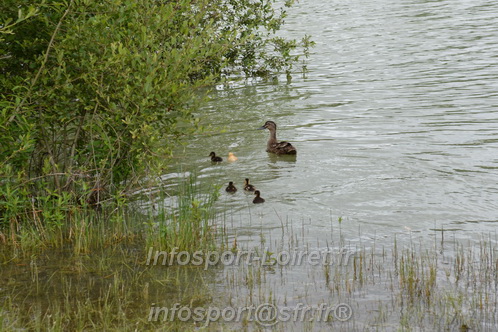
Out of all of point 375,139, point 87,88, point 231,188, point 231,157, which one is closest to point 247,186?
point 231,188

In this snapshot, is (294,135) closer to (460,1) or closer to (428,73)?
(428,73)

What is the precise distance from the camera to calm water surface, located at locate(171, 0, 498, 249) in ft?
33.0

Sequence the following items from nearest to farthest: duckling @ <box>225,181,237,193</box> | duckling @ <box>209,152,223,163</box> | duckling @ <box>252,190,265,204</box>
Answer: duckling @ <box>252,190,265,204</box> < duckling @ <box>225,181,237,193</box> < duckling @ <box>209,152,223,163</box>

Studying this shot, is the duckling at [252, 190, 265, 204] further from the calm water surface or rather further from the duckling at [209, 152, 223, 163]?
the duckling at [209, 152, 223, 163]

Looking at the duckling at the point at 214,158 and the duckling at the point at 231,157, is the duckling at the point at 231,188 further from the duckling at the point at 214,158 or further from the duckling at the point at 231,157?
the duckling at the point at 231,157

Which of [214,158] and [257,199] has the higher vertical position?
[214,158]

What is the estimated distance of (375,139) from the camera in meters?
14.4

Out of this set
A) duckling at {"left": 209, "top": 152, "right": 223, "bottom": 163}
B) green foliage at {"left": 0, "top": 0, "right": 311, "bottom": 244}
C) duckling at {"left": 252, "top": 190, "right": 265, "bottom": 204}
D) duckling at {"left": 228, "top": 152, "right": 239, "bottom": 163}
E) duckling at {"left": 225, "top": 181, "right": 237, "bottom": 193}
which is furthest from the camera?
duckling at {"left": 228, "top": 152, "right": 239, "bottom": 163}

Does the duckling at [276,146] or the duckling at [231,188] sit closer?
the duckling at [231,188]

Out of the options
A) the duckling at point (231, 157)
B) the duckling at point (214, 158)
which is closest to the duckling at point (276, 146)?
the duckling at point (231, 157)

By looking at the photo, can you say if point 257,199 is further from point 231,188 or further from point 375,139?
point 375,139

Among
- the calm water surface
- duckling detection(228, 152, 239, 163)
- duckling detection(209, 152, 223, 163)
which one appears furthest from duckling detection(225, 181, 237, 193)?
duckling detection(228, 152, 239, 163)

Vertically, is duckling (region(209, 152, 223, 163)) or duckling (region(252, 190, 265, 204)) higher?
duckling (region(209, 152, 223, 163))

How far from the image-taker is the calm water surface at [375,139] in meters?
10.1
